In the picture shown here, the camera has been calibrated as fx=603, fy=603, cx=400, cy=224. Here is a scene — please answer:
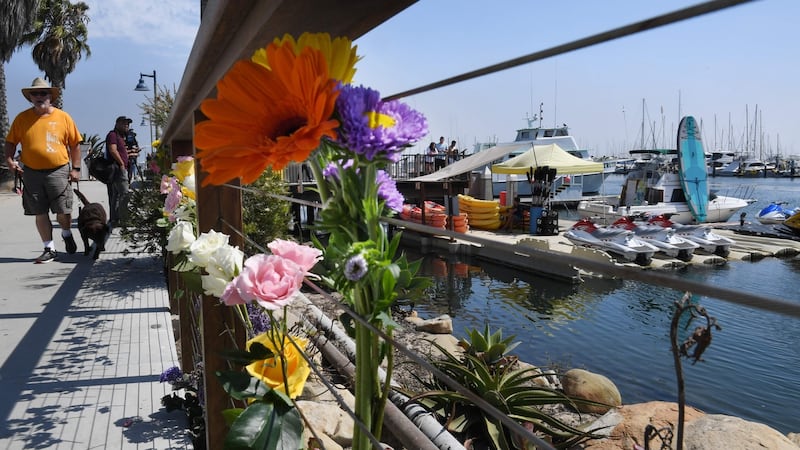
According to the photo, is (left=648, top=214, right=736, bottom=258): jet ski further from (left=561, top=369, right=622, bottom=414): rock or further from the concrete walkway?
the concrete walkway

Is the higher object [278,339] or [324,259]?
[324,259]

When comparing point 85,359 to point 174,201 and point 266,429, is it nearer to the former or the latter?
point 174,201

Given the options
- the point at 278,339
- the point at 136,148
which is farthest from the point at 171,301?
the point at 136,148

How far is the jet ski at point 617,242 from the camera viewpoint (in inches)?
710

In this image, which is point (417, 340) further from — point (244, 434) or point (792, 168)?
point (792, 168)

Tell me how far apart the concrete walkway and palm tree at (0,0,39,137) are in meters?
16.3

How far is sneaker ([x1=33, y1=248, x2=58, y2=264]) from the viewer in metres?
6.04

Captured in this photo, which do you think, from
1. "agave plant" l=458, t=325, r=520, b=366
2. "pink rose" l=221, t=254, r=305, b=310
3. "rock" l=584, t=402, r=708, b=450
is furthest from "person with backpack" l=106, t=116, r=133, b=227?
"pink rose" l=221, t=254, r=305, b=310

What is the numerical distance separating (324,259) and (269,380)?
480mm

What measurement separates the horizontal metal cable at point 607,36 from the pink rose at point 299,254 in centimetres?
43

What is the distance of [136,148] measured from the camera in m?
10.1

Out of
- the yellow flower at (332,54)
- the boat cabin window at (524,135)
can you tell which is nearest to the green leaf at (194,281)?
the yellow flower at (332,54)

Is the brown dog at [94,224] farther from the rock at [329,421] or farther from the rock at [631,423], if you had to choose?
the rock at [631,423]

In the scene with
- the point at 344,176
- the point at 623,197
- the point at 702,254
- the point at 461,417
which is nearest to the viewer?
the point at 344,176
